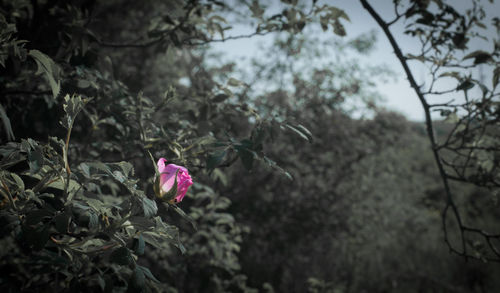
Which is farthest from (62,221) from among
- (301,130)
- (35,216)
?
(301,130)

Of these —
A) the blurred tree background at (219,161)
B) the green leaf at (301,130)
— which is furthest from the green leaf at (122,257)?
the green leaf at (301,130)

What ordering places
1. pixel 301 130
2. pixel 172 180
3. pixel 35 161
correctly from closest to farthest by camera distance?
pixel 35 161, pixel 172 180, pixel 301 130

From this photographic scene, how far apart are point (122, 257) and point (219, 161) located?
0.28 meters

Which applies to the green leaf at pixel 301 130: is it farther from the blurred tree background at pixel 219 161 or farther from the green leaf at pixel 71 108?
the green leaf at pixel 71 108

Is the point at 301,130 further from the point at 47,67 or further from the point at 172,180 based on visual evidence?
the point at 47,67

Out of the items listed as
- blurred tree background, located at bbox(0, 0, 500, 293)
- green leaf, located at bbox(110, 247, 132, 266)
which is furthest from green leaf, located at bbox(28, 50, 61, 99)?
green leaf, located at bbox(110, 247, 132, 266)

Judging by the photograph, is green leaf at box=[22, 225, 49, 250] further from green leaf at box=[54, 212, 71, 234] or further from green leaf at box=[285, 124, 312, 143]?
green leaf at box=[285, 124, 312, 143]

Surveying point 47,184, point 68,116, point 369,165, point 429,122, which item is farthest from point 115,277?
point 369,165

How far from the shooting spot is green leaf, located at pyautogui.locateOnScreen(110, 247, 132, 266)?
0.60 metres

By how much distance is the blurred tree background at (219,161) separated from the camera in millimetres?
653

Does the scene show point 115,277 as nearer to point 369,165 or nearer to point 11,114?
point 11,114

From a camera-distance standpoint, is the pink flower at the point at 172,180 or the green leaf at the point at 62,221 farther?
the pink flower at the point at 172,180

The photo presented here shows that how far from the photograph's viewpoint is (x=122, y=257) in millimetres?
603

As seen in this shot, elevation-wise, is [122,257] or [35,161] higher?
[35,161]
